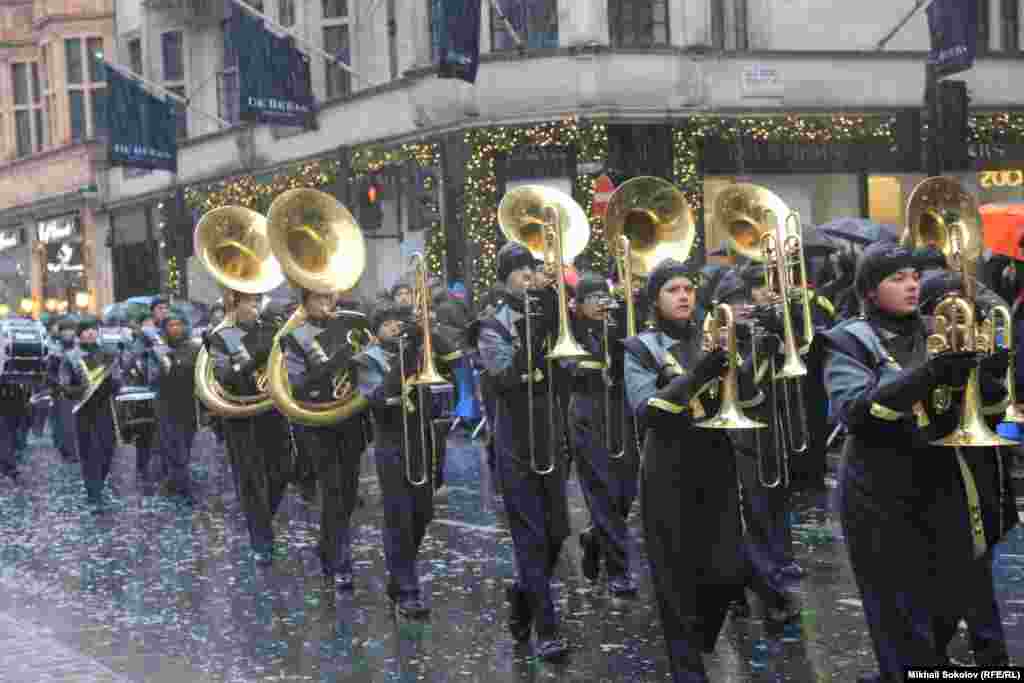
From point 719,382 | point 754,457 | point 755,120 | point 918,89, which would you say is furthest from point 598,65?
point 719,382

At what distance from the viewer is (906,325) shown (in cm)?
680

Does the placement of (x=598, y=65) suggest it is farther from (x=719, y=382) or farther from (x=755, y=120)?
(x=719, y=382)

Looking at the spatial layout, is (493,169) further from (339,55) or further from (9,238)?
(9,238)

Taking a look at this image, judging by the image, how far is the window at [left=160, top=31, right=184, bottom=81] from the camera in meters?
39.4

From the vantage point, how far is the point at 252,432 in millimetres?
12906

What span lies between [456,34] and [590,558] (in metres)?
13.4

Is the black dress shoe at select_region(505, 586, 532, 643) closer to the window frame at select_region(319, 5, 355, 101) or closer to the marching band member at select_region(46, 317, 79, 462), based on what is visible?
Result: the marching band member at select_region(46, 317, 79, 462)

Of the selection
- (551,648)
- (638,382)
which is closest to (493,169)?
(551,648)

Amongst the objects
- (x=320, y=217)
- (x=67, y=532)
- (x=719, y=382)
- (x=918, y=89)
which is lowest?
(x=67, y=532)

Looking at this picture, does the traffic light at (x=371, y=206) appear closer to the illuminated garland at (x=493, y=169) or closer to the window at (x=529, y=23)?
the illuminated garland at (x=493, y=169)

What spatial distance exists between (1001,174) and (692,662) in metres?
22.8

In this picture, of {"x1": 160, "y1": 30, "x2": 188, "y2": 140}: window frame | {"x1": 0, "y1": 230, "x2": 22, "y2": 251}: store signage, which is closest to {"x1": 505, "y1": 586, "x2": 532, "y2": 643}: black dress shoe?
{"x1": 160, "y1": 30, "x2": 188, "y2": 140}: window frame

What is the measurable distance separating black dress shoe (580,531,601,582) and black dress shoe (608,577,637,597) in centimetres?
48

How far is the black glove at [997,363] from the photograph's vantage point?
255 inches
